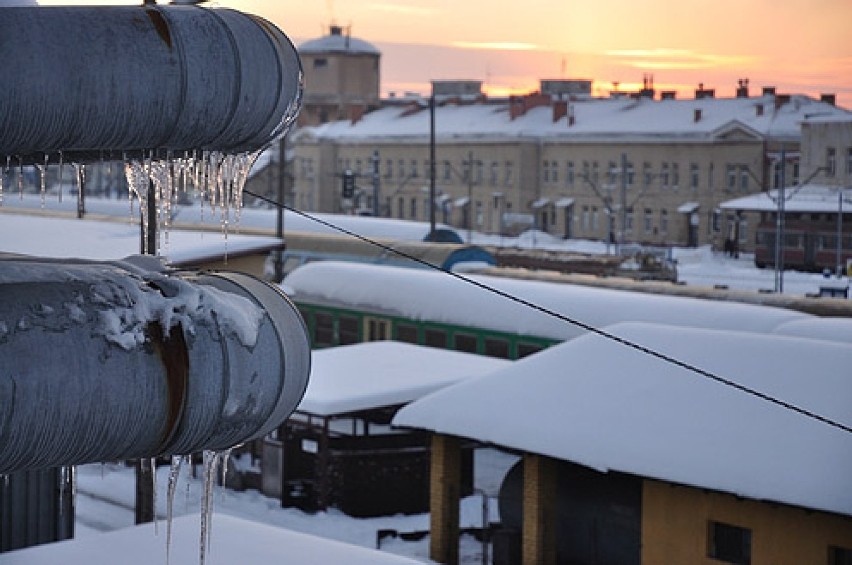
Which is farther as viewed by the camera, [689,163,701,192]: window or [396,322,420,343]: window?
[689,163,701,192]: window

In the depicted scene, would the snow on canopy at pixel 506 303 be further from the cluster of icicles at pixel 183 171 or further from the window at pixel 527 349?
the cluster of icicles at pixel 183 171

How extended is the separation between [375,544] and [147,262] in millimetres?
13717

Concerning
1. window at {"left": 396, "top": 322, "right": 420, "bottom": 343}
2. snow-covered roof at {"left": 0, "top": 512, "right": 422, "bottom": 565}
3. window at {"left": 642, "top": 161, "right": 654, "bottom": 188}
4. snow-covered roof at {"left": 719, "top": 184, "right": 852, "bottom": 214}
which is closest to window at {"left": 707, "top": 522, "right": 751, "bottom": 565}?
snow-covered roof at {"left": 0, "top": 512, "right": 422, "bottom": 565}

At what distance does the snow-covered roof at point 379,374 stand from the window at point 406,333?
207cm

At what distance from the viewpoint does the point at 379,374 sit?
2028cm

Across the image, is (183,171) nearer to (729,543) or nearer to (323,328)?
(729,543)

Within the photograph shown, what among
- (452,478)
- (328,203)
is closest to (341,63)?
(328,203)

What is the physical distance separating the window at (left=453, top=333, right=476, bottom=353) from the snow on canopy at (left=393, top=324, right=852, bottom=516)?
7595mm

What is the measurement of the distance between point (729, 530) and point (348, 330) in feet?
47.9

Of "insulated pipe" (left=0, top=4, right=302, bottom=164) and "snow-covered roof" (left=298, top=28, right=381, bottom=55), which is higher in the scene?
"snow-covered roof" (left=298, top=28, right=381, bottom=55)

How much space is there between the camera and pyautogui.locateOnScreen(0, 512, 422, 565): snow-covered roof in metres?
8.04

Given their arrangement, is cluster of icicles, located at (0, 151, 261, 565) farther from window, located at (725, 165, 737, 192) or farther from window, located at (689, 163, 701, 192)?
window, located at (689, 163, 701, 192)

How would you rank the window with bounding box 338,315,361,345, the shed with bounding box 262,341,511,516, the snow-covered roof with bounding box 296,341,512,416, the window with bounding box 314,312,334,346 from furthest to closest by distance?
the window with bounding box 314,312,334,346 → the window with bounding box 338,315,361,345 → the shed with bounding box 262,341,511,516 → the snow-covered roof with bounding box 296,341,512,416

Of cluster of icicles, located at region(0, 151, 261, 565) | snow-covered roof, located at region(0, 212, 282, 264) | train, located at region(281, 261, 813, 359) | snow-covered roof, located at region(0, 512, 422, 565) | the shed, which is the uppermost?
cluster of icicles, located at region(0, 151, 261, 565)
